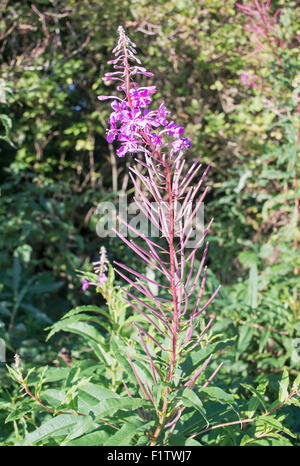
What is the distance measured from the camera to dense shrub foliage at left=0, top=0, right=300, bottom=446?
2789 mm

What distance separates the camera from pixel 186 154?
3896 mm

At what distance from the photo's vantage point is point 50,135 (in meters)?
4.23

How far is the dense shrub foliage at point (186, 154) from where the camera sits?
2.79m

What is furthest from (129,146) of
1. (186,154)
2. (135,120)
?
(186,154)

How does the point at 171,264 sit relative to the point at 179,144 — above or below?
below

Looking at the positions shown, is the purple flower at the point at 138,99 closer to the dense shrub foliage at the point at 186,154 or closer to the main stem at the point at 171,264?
the main stem at the point at 171,264

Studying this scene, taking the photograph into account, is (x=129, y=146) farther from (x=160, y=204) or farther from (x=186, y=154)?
(x=186, y=154)

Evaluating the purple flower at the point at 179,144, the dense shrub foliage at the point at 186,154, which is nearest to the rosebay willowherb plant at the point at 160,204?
the purple flower at the point at 179,144

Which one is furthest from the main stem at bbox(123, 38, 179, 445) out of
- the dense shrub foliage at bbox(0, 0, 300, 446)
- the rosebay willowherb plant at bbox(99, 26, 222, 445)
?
the dense shrub foliage at bbox(0, 0, 300, 446)

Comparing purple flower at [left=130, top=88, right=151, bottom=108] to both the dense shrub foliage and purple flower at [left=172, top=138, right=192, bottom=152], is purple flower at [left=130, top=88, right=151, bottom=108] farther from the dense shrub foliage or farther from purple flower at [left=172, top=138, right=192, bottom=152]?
the dense shrub foliage

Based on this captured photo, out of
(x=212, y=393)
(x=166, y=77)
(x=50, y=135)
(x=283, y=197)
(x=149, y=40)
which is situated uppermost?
(x=149, y=40)
